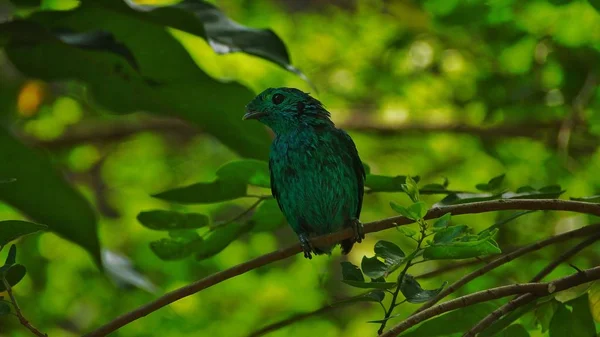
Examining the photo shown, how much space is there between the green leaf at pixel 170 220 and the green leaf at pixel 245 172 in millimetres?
125

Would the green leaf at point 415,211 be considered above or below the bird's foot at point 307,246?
above

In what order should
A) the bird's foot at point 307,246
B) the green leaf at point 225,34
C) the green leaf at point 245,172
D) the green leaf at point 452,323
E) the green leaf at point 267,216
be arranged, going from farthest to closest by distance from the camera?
the green leaf at point 225,34 → the green leaf at point 267,216 → the green leaf at point 245,172 → the bird's foot at point 307,246 → the green leaf at point 452,323

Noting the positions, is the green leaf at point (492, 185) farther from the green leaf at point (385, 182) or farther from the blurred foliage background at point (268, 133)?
the blurred foliage background at point (268, 133)

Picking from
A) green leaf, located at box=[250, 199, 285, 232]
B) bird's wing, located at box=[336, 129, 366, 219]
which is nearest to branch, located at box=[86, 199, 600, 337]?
green leaf, located at box=[250, 199, 285, 232]

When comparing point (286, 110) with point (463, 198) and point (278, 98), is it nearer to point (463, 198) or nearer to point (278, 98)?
point (278, 98)

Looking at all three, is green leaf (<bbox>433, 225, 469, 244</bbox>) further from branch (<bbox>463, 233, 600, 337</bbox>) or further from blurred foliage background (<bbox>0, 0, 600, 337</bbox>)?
blurred foliage background (<bbox>0, 0, 600, 337</bbox>)

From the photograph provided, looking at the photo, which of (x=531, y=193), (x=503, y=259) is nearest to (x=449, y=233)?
(x=503, y=259)

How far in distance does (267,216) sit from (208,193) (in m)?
0.23

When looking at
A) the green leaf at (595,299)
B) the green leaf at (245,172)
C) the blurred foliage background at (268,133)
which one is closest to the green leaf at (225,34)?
the blurred foliage background at (268,133)

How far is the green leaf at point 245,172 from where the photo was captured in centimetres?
214

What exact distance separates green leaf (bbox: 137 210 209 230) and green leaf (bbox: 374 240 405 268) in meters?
0.63

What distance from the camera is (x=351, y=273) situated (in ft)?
5.36

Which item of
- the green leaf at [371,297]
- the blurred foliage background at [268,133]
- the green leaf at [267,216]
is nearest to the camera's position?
the green leaf at [371,297]

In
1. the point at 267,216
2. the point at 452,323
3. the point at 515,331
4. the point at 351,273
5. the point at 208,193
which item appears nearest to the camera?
the point at 351,273
